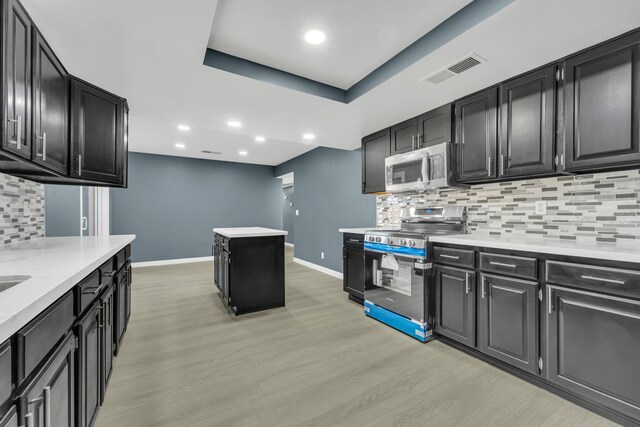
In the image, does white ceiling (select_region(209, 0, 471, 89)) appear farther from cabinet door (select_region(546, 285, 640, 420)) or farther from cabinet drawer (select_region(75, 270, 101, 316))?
cabinet door (select_region(546, 285, 640, 420))

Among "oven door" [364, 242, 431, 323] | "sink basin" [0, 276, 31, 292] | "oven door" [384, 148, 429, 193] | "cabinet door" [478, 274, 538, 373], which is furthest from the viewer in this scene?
"oven door" [384, 148, 429, 193]

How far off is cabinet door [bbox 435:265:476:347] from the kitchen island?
1.80 meters

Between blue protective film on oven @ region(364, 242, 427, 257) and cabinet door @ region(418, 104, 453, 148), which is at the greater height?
cabinet door @ region(418, 104, 453, 148)

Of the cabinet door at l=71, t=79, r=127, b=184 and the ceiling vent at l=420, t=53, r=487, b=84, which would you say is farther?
the cabinet door at l=71, t=79, r=127, b=184

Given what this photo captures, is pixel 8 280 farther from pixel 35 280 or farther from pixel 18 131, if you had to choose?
A: pixel 18 131

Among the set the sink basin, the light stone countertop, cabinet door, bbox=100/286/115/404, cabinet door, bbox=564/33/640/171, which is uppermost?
cabinet door, bbox=564/33/640/171

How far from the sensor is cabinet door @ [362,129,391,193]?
359 cm

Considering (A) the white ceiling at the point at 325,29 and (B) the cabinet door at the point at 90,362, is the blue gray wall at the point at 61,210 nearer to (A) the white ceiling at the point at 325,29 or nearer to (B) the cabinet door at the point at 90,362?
(B) the cabinet door at the point at 90,362

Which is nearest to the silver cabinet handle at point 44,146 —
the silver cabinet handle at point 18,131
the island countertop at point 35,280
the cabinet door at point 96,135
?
the silver cabinet handle at point 18,131

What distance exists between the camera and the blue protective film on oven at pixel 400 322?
2.48m

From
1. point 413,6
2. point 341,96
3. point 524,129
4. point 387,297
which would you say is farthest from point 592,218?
point 341,96

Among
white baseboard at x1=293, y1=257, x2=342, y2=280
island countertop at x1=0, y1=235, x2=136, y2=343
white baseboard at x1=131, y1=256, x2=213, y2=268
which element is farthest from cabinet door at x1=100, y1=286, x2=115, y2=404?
white baseboard at x1=131, y1=256, x2=213, y2=268

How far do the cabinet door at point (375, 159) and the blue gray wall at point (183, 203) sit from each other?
4169 millimetres

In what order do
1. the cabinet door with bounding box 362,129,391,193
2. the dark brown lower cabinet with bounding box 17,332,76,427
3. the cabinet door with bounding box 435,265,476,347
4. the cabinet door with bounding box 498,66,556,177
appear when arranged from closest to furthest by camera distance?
the dark brown lower cabinet with bounding box 17,332,76,427
the cabinet door with bounding box 498,66,556,177
the cabinet door with bounding box 435,265,476,347
the cabinet door with bounding box 362,129,391,193
